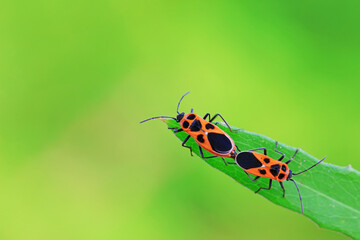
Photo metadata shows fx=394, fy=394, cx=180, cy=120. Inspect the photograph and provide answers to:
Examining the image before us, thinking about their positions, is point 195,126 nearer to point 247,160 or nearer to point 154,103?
point 247,160

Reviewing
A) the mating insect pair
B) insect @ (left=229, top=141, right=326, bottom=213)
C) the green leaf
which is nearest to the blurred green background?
the mating insect pair

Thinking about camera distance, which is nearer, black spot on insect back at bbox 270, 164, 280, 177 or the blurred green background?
black spot on insect back at bbox 270, 164, 280, 177

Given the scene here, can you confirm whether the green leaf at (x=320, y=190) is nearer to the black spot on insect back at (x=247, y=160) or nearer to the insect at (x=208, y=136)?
the black spot on insect back at (x=247, y=160)

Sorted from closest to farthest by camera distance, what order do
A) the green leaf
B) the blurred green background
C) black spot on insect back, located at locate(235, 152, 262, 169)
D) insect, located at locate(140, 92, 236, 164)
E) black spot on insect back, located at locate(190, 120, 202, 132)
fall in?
the green leaf → black spot on insect back, located at locate(235, 152, 262, 169) → insect, located at locate(140, 92, 236, 164) → black spot on insect back, located at locate(190, 120, 202, 132) → the blurred green background

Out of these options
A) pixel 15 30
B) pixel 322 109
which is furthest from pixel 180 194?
pixel 15 30

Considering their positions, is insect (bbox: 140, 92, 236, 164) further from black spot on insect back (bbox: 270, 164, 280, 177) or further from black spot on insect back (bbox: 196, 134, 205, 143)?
black spot on insect back (bbox: 270, 164, 280, 177)

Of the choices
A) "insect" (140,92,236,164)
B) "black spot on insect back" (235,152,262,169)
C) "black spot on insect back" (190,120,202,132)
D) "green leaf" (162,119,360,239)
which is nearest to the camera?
"green leaf" (162,119,360,239)
